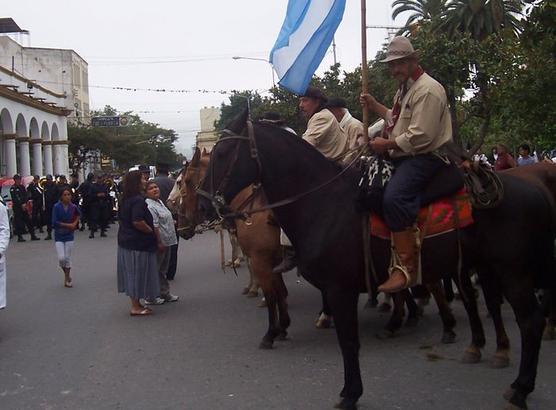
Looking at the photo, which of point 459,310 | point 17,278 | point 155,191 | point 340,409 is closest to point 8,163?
point 17,278

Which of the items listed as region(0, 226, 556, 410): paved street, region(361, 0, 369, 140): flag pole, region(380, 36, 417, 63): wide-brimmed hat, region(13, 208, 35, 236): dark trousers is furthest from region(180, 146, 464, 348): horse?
region(13, 208, 35, 236): dark trousers

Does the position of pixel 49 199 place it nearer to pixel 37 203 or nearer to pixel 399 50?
pixel 37 203

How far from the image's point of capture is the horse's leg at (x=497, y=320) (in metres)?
5.75

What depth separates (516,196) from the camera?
16.3ft

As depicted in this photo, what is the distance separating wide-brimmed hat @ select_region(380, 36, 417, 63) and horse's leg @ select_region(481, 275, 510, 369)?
218 centimetres

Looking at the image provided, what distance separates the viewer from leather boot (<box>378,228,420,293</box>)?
4672 mm

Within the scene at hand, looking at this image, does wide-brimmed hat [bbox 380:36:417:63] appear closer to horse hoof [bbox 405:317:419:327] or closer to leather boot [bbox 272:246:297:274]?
leather boot [bbox 272:246:297:274]

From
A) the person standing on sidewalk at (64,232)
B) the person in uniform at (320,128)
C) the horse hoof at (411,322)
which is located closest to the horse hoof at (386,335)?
the horse hoof at (411,322)

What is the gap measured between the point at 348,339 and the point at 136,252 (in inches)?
191

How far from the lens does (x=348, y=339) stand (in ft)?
15.6

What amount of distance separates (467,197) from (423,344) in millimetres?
2463

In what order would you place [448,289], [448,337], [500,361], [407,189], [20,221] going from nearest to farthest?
[407,189] → [500,361] → [448,337] → [448,289] → [20,221]

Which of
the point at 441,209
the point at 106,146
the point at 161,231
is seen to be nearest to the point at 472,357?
the point at 441,209

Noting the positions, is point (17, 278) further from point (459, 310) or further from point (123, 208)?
point (459, 310)
